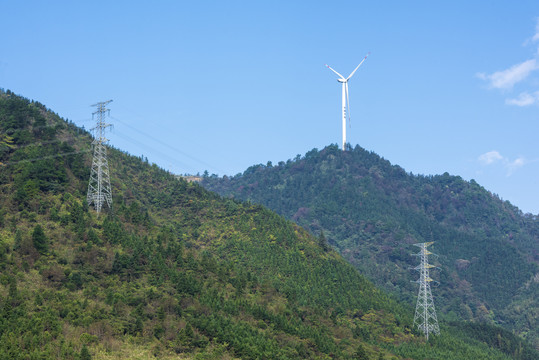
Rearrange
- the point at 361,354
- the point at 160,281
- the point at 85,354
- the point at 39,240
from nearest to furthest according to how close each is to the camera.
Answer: the point at 85,354
the point at 39,240
the point at 160,281
the point at 361,354

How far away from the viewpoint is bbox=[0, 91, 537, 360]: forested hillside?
82062 millimetres

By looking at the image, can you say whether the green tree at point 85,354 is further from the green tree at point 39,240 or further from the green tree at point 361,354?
the green tree at point 361,354

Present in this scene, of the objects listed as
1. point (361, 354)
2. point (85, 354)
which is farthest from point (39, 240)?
point (361, 354)

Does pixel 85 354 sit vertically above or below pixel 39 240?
below

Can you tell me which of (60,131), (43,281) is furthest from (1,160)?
(43,281)

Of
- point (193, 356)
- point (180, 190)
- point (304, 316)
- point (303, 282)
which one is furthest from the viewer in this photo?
point (180, 190)

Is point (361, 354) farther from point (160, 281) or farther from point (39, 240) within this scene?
point (39, 240)

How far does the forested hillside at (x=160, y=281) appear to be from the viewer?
3231 inches

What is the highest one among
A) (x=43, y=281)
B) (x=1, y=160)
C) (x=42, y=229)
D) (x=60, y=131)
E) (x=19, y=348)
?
(x=60, y=131)

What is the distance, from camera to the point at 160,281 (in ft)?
322

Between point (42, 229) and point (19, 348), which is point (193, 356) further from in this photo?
point (42, 229)

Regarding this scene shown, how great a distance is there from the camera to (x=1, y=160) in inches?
4476

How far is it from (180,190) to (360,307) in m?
51.0

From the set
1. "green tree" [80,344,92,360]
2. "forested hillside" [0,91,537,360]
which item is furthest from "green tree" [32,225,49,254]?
"green tree" [80,344,92,360]
